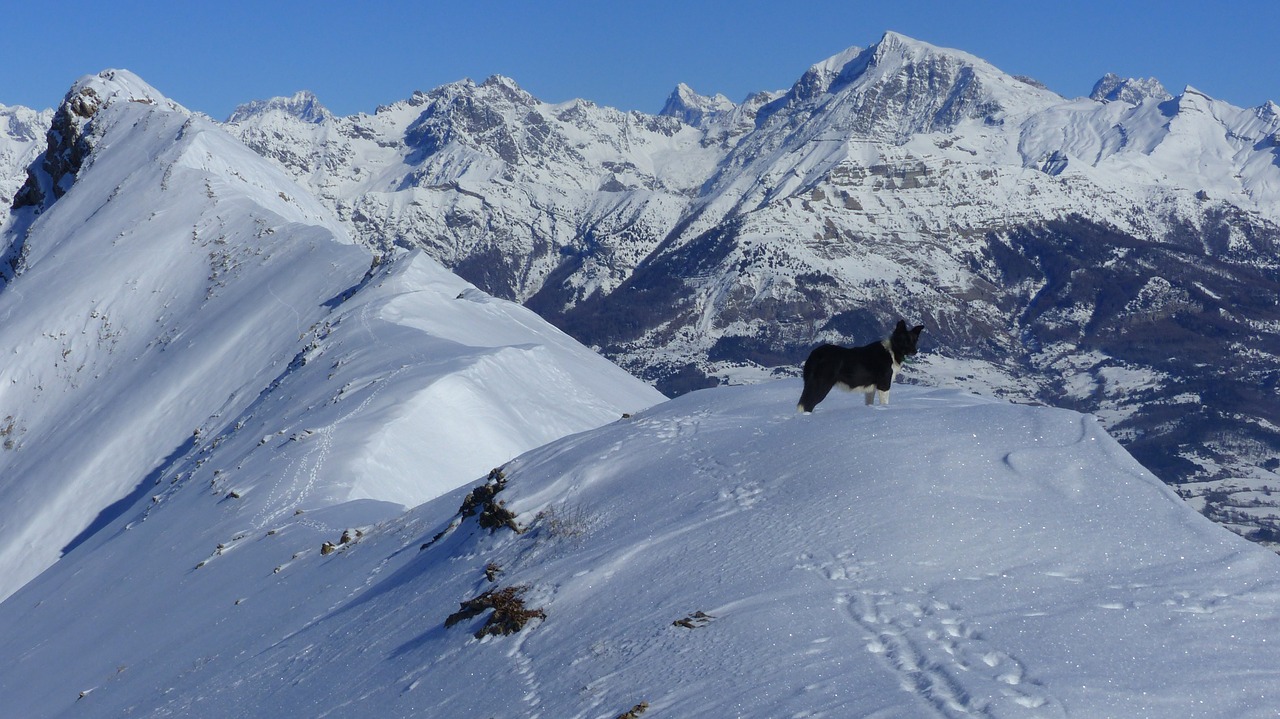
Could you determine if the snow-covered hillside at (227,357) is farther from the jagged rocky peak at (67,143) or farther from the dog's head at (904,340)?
the dog's head at (904,340)

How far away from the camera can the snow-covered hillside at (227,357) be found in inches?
1337

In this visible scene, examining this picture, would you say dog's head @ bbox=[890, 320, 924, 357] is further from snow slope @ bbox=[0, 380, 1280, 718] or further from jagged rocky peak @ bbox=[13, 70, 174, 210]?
jagged rocky peak @ bbox=[13, 70, 174, 210]

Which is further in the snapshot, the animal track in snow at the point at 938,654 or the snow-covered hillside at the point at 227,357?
the snow-covered hillside at the point at 227,357

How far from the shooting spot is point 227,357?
192 ft

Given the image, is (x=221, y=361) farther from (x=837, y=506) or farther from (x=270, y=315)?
(x=837, y=506)

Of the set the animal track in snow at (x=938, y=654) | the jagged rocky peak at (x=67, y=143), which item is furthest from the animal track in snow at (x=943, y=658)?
the jagged rocky peak at (x=67, y=143)

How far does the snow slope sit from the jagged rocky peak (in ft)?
317

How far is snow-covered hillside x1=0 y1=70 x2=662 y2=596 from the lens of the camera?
34.0 m

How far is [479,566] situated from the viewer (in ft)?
51.9

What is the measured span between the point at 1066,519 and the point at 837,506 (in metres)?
2.95

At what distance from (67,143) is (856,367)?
4337 inches

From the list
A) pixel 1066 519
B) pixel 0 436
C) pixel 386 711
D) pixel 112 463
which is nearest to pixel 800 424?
pixel 1066 519

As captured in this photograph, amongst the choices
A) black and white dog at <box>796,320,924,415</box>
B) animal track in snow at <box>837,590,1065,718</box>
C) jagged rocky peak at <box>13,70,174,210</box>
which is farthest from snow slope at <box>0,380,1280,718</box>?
jagged rocky peak at <box>13,70,174,210</box>

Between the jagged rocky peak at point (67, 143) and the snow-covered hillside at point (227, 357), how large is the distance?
1629mm
